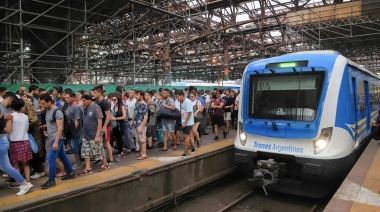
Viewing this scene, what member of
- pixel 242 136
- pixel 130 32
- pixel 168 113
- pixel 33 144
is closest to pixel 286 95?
pixel 242 136

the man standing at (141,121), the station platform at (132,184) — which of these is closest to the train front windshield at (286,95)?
the station platform at (132,184)

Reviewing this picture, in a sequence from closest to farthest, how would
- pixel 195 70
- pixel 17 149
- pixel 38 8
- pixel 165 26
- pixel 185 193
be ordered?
pixel 17 149
pixel 185 193
pixel 38 8
pixel 165 26
pixel 195 70

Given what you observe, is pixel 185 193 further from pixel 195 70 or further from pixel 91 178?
pixel 195 70

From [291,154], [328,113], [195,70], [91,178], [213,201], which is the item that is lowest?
[213,201]

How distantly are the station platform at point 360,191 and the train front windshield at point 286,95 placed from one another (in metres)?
1.22

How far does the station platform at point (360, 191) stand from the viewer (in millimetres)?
3623

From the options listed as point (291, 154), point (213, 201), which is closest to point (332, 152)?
point (291, 154)

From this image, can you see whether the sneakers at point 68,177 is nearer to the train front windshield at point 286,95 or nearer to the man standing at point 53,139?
the man standing at point 53,139

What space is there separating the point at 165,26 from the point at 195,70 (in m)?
15.7

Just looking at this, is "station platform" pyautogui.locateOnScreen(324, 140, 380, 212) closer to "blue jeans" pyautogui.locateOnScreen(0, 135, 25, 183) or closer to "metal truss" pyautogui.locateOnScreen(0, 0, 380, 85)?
"blue jeans" pyautogui.locateOnScreen(0, 135, 25, 183)

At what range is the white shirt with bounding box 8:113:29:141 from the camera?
448cm

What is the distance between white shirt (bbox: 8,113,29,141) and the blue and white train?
12.6 ft

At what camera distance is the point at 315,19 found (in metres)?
14.8

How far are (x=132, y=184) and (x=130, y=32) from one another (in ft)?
36.9
